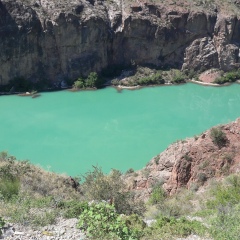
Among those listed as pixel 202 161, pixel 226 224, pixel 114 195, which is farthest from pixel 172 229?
pixel 202 161

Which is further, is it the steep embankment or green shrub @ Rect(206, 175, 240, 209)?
→ the steep embankment

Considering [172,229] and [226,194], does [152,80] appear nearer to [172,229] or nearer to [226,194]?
[226,194]

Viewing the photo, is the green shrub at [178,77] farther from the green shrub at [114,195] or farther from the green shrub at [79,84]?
the green shrub at [114,195]

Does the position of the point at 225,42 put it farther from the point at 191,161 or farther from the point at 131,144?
the point at 191,161

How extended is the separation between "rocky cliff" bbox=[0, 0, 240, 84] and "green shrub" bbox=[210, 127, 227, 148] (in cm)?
3334

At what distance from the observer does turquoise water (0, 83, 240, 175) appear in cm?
2708

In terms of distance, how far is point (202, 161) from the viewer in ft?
48.7

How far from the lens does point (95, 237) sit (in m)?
6.77

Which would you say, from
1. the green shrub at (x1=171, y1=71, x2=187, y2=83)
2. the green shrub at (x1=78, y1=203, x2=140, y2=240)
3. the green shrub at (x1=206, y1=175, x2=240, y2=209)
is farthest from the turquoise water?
the green shrub at (x1=78, y1=203, x2=140, y2=240)

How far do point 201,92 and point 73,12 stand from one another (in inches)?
702

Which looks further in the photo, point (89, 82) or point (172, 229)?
point (89, 82)

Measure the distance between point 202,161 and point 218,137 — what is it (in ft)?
3.68

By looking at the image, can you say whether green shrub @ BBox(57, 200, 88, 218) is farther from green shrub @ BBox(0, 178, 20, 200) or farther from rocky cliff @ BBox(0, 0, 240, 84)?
rocky cliff @ BBox(0, 0, 240, 84)

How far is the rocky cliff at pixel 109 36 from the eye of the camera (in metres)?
44.3
